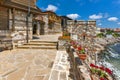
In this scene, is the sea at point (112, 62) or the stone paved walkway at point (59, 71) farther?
the sea at point (112, 62)

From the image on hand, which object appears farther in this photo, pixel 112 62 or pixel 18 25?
pixel 112 62

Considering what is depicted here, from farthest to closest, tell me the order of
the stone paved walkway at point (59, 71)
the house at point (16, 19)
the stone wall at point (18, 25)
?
1. the stone wall at point (18, 25)
2. the house at point (16, 19)
3. the stone paved walkway at point (59, 71)

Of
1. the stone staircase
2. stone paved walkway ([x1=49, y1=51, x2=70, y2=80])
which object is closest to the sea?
the stone staircase

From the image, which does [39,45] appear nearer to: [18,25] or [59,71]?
[18,25]

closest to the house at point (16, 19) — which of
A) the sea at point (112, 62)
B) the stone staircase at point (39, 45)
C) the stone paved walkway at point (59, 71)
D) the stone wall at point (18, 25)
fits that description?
the stone wall at point (18, 25)

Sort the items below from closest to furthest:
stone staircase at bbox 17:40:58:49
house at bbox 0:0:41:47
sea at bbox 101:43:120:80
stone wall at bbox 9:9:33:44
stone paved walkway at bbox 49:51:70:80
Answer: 1. stone paved walkway at bbox 49:51:70:80
2. house at bbox 0:0:41:47
3. stone wall at bbox 9:9:33:44
4. stone staircase at bbox 17:40:58:49
5. sea at bbox 101:43:120:80

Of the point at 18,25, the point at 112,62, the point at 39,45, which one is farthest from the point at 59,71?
the point at 112,62

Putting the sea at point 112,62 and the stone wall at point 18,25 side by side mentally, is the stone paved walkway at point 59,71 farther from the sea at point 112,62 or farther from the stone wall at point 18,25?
the sea at point 112,62

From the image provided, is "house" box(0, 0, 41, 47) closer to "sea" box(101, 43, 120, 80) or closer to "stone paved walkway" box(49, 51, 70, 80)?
"stone paved walkway" box(49, 51, 70, 80)

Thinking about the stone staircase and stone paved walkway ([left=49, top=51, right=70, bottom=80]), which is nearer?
stone paved walkway ([left=49, top=51, right=70, bottom=80])

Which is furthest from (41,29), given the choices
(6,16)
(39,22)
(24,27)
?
(6,16)

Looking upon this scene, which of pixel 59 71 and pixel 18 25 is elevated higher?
pixel 18 25

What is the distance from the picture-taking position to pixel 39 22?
736 inches

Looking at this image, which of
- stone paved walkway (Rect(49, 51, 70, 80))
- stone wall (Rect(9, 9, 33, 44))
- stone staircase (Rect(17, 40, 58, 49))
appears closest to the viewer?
stone paved walkway (Rect(49, 51, 70, 80))
